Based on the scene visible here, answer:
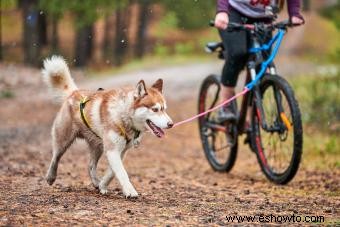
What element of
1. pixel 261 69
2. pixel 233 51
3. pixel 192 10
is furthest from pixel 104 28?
pixel 261 69

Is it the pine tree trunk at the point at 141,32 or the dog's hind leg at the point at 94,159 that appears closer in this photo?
the dog's hind leg at the point at 94,159

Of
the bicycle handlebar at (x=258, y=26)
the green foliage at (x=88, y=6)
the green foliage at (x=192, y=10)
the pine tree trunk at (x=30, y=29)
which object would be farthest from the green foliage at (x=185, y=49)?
the bicycle handlebar at (x=258, y=26)

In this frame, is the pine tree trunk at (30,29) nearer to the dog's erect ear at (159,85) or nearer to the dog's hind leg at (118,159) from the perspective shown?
the dog's erect ear at (159,85)

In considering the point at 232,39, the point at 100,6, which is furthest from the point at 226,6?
the point at 100,6

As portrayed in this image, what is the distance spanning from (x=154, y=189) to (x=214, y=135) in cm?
202

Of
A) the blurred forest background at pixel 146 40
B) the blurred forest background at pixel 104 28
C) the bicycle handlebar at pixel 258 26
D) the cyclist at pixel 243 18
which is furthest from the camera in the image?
the blurred forest background at pixel 104 28

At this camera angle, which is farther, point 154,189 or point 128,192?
point 154,189

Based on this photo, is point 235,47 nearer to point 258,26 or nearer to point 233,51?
point 233,51

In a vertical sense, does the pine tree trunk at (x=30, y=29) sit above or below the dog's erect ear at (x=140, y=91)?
above

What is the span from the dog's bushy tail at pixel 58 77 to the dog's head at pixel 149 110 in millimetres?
1192

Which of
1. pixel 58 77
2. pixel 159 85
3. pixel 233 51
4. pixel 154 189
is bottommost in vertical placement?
pixel 154 189

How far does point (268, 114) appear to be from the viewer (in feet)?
23.4

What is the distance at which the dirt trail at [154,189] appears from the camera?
4.82 metres

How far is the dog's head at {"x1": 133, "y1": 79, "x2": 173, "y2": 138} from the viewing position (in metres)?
5.63
